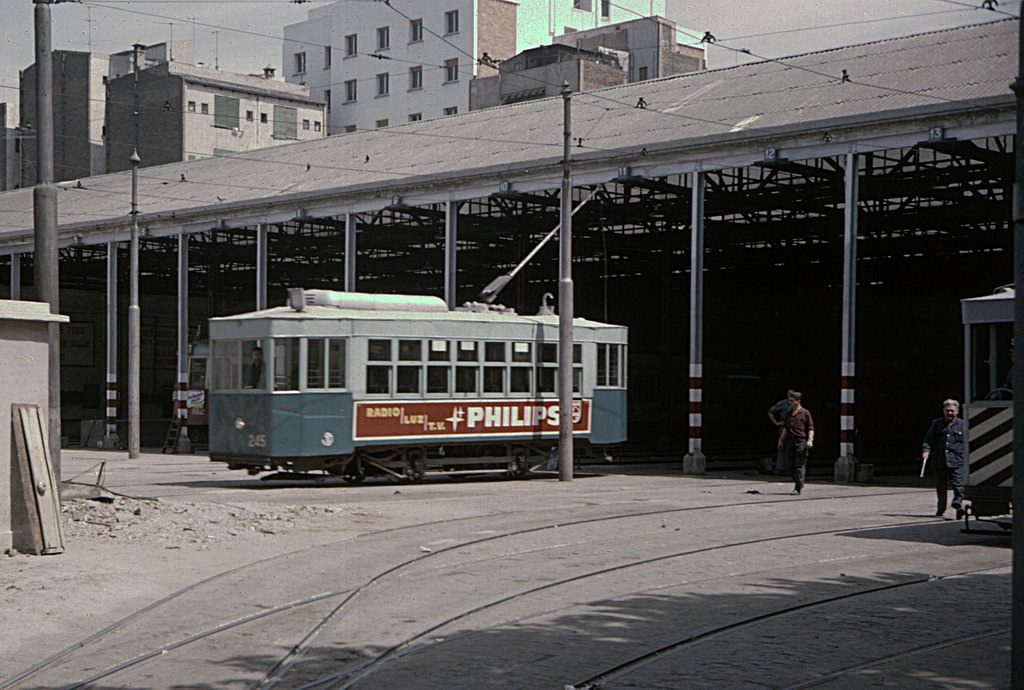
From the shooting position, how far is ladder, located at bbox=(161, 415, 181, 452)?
1598 inches

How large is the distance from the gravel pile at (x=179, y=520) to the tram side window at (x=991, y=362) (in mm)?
7871

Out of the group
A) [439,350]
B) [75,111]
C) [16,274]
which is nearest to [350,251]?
[439,350]

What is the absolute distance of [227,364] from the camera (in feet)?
76.8

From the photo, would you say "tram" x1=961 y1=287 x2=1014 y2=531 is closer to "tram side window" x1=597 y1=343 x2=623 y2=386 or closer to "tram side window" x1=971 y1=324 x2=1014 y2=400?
"tram side window" x1=971 y1=324 x2=1014 y2=400

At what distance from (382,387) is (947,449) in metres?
10.1

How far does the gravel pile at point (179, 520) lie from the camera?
14.5 metres

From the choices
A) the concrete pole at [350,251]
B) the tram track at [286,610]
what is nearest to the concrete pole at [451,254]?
the concrete pole at [350,251]

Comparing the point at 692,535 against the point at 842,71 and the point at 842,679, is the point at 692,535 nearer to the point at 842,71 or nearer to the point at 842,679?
the point at 842,679

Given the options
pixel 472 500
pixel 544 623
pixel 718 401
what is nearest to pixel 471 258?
pixel 718 401

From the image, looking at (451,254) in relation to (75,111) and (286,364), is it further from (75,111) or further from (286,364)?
(75,111)

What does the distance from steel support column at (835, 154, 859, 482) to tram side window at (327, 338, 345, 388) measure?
10148 millimetres

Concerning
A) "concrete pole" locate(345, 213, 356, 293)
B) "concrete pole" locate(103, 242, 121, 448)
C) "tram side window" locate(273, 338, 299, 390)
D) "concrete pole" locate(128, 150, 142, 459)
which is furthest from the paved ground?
"concrete pole" locate(103, 242, 121, 448)

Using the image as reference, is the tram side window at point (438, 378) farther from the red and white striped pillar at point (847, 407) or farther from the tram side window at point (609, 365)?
the red and white striped pillar at point (847, 407)

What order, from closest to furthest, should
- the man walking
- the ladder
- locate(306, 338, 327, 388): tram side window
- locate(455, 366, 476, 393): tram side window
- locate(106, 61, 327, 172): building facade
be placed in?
the man walking → locate(306, 338, 327, 388): tram side window → locate(455, 366, 476, 393): tram side window → the ladder → locate(106, 61, 327, 172): building facade
